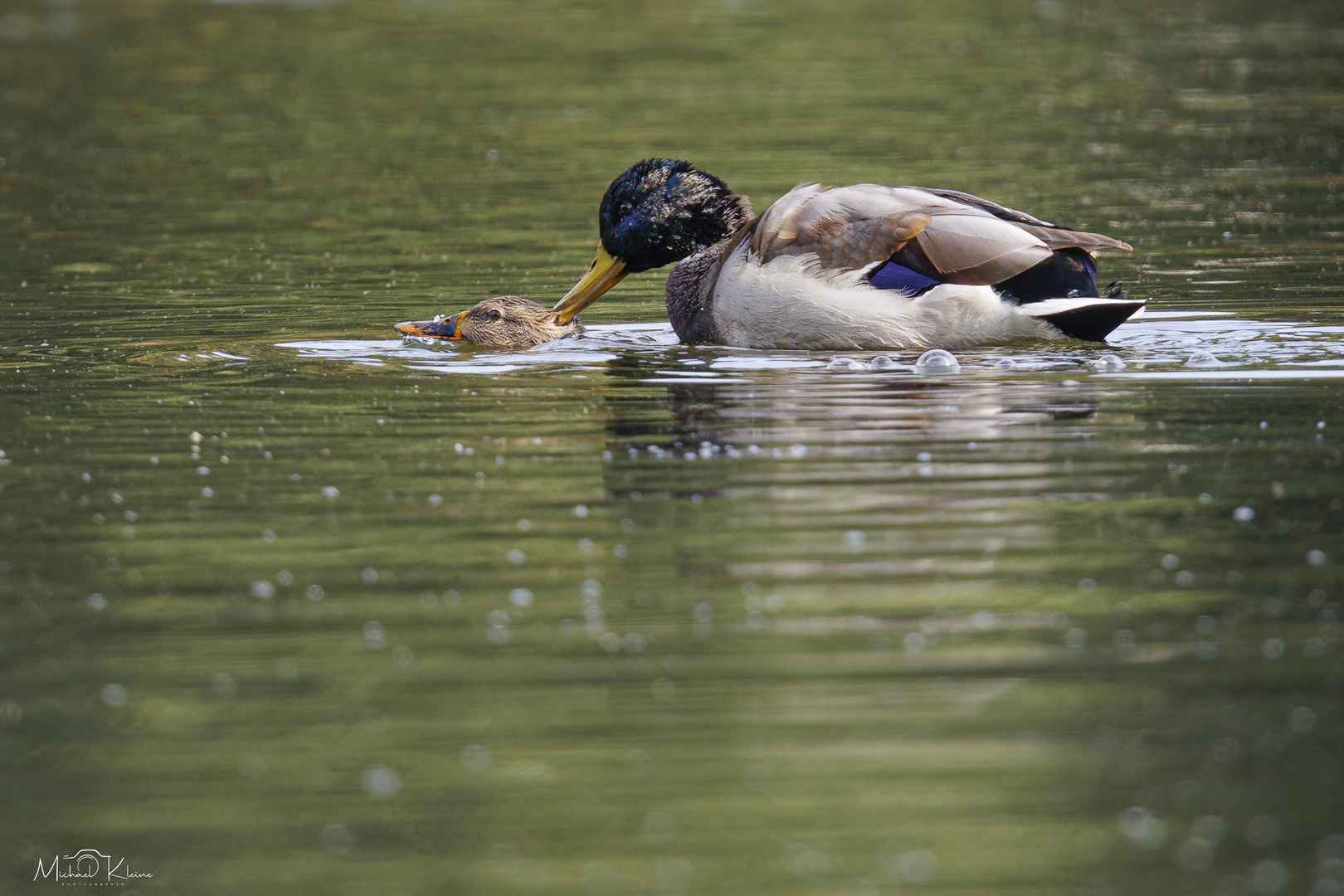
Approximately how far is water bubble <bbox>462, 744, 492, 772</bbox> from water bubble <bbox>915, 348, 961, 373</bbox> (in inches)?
195

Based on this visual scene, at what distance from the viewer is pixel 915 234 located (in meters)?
9.57

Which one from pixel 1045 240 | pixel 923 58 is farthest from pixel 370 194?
pixel 923 58

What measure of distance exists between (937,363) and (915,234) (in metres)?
0.76

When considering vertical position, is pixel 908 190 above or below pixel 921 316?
above

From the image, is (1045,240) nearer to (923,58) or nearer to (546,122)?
(546,122)

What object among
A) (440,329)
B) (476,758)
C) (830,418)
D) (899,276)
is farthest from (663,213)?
(476,758)

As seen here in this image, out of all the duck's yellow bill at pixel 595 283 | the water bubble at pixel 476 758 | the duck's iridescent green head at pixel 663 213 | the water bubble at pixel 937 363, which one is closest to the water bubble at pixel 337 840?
the water bubble at pixel 476 758

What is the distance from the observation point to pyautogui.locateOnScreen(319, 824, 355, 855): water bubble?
14.0 feet

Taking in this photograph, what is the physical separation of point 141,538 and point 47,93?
1831 cm

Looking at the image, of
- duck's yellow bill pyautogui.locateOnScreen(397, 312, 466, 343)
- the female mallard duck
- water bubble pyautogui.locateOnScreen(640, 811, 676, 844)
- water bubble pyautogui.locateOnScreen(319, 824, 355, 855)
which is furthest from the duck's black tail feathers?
water bubble pyautogui.locateOnScreen(319, 824, 355, 855)

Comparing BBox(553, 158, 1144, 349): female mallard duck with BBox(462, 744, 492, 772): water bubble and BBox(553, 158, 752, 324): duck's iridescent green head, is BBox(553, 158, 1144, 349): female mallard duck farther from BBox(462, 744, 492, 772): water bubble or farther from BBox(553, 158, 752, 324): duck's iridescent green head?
BBox(462, 744, 492, 772): water bubble

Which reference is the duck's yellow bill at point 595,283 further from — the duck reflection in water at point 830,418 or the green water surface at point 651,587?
the duck reflection in water at point 830,418

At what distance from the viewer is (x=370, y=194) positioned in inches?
678

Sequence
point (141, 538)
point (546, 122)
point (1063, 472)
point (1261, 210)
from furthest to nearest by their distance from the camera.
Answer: point (546, 122)
point (1261, 210)
point (1063, 472)
point (141, 538)
